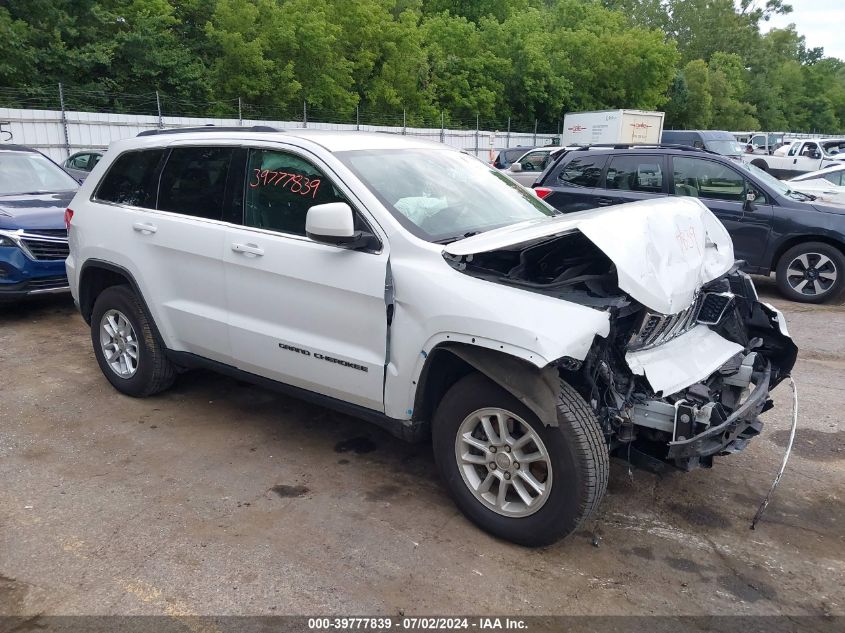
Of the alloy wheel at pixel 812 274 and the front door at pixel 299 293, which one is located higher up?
the front door at pixel 299 293

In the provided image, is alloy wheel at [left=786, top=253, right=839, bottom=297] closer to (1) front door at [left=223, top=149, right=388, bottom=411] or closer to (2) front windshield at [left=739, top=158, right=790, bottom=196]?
(2) front windshield at [left=739, top=158, right=790, bottom=196]

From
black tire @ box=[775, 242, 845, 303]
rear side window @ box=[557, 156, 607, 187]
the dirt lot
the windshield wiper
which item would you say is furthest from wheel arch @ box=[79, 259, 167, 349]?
black tire @ box=[775, 242, 845, 303]

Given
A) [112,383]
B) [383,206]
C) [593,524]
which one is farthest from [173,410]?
[593,524]

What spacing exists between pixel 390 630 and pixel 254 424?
7.62ft

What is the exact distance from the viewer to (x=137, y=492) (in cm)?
395

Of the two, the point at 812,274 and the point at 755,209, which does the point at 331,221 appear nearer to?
the point at 755,209

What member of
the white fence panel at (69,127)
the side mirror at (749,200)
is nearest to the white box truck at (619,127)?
the white fence panel at (69,127)

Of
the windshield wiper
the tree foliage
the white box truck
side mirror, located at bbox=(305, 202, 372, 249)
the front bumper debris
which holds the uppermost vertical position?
the tree foliage

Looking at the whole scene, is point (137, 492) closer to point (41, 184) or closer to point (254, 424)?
point (254, 424)

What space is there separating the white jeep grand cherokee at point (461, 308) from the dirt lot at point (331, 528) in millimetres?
353

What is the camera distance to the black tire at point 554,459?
313 centimetres

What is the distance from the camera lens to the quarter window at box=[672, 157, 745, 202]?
29.1ft

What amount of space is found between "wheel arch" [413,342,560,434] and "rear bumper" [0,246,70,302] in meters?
5.39

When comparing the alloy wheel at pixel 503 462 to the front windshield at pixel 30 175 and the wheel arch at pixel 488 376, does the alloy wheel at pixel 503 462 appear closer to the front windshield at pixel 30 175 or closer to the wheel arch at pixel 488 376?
the wheel arch at pixel 488 376
